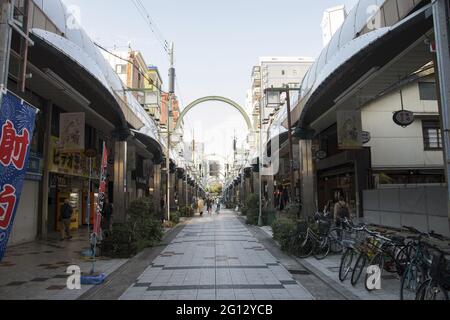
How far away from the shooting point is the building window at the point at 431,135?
22438 millimetres

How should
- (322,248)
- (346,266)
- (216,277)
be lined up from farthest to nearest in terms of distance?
(322,248), (216,277), (346,266)

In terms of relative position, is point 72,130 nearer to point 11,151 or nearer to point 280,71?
point 11,151

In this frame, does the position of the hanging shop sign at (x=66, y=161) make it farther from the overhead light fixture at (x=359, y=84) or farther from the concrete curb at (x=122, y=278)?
the overhead light fixture at (x=359, y=84)

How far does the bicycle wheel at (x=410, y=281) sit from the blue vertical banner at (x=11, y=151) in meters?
6.38

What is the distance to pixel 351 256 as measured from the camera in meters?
8.38

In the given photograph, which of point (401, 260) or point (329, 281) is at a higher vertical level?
point (401, 260)

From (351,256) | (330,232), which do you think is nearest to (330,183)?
(330,232)

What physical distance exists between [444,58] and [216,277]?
6337 mm

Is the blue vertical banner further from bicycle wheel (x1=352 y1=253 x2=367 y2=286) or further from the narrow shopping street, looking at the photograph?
bicycle wheel (x1=352 y1=253 x2=367 y2=286)

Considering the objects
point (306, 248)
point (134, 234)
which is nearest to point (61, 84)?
point (134, 234)

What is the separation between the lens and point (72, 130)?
15.1 m

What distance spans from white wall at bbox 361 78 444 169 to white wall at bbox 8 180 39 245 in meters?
17.3

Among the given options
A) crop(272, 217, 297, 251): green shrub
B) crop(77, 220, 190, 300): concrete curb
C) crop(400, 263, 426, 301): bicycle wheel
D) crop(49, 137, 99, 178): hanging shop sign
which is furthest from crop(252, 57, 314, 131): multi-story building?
crop(400, 263, 426, 301): bicycle wheel
